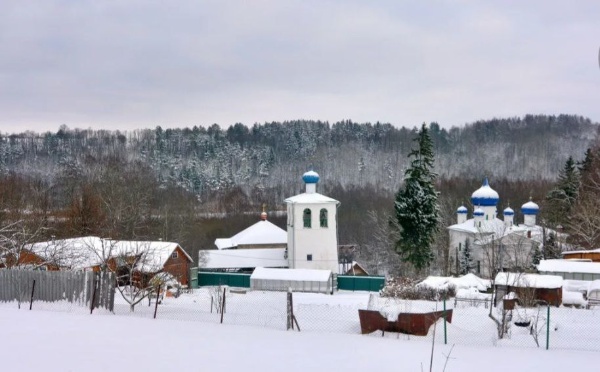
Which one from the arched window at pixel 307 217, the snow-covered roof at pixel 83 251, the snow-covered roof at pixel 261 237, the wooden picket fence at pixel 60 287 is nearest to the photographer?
the wooden picket fence at pixel 60 287

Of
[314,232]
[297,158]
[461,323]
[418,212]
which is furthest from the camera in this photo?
[297,158]

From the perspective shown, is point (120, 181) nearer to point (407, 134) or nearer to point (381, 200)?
point (381, 200)

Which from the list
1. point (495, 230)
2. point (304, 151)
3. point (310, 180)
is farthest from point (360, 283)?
point (304, 151)

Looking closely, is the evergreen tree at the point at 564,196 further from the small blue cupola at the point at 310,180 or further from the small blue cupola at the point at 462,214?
the small blue cupola at the point at 310,180

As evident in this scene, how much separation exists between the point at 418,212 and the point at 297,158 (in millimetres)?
104864

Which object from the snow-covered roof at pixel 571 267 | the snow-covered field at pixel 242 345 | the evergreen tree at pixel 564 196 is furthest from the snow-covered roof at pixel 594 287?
the evergreen tree at pixel 564 196

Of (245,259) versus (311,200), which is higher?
(311,200)

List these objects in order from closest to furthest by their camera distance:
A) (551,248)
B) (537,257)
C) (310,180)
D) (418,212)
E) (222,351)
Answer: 1. (222,351)
2. (418,212)
3. (310,180)
4. (537,257)
5. (551,248)

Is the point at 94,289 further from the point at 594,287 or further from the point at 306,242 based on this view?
the point at 306,242

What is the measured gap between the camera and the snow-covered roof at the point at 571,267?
27.4 m

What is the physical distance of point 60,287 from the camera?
16062mm

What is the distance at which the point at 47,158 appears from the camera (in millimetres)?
120750

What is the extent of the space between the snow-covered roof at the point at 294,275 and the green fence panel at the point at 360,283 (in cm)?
237

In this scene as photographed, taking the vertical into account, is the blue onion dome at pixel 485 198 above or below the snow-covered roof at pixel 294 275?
above
